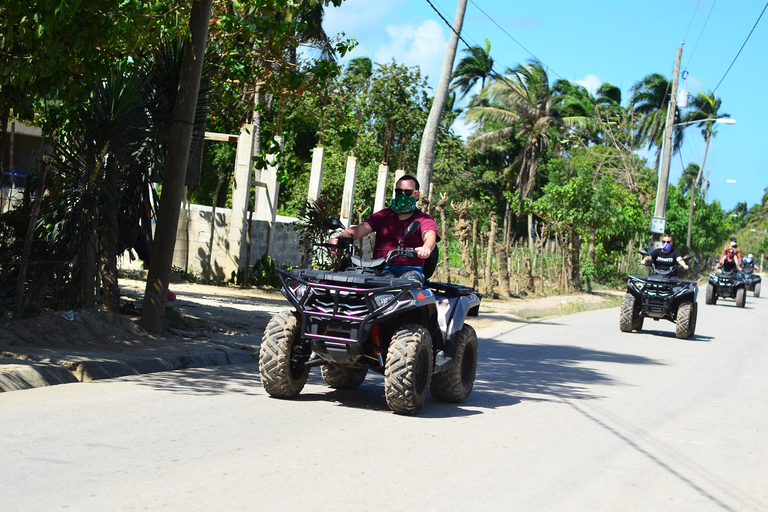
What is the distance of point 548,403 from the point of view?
8.63m

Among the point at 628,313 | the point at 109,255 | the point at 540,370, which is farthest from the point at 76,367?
the point at 628,313

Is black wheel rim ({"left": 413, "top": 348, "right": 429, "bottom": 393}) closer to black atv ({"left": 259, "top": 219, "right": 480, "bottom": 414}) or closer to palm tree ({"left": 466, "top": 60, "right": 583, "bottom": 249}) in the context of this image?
black atv ({"left": 259, "top": 219, "right": 480, "bottom": 414})

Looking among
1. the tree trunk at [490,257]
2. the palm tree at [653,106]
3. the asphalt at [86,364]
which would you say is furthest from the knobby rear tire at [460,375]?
the palm tree at [653,106]

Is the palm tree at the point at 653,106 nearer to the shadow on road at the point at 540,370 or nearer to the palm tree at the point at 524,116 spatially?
the palm tree at the point at 524,116

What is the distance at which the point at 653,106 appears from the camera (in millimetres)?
66000

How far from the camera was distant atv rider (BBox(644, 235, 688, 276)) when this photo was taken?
57.5 ft

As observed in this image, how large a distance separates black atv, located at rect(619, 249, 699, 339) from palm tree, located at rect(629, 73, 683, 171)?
4736cm

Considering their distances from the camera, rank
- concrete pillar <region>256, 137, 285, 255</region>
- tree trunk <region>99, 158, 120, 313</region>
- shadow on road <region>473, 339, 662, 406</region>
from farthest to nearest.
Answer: concrete pillar <region>256, 137, 285, 255</region> → tree trunk <region>99, 158, 120, 313</region> → shadow on road <region>473, 339, 662, 406</region>

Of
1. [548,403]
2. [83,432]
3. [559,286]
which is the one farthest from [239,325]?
[559,286]

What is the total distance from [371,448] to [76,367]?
11.5 feet

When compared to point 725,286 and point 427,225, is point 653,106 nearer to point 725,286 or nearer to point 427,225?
point 725,286

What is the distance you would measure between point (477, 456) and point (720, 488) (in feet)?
5.69

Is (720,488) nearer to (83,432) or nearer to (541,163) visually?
(83,432)

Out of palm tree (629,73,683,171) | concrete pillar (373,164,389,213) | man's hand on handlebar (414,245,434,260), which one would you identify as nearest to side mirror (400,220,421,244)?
man's hand on handlebar (414,245,434,260)
